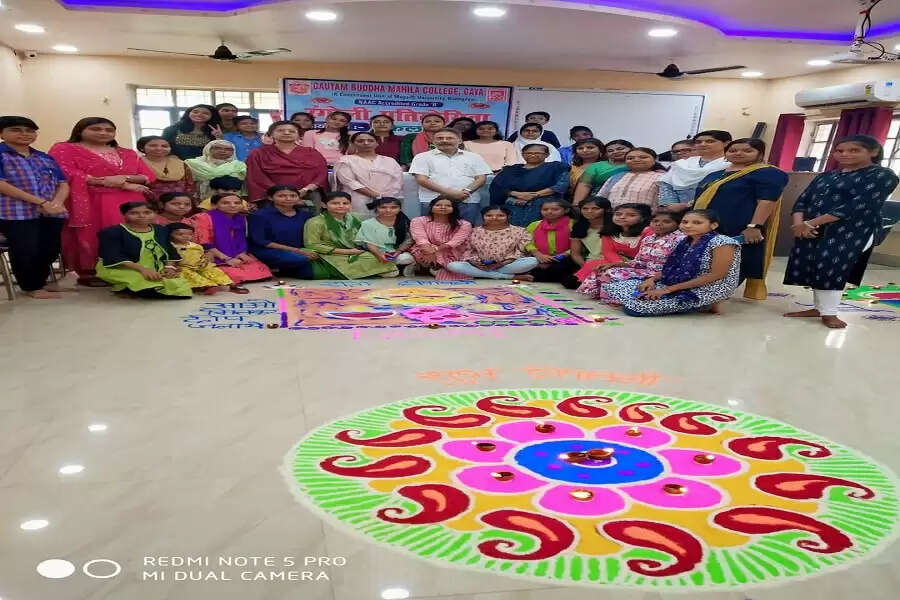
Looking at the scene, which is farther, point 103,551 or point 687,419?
point 687,419

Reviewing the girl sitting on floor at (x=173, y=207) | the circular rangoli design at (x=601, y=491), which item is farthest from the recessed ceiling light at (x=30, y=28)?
the circular rangoli design at (x=601, y=491)

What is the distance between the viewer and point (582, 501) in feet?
5.28

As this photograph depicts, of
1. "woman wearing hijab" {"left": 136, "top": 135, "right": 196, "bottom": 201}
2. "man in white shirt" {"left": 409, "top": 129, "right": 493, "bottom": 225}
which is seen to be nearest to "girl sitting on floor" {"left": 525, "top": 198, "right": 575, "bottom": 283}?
"man in white shirt" {"left": 409, "top": 129, "right": 493, "bottom": 225}

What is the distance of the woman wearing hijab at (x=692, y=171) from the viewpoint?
4.49 meters

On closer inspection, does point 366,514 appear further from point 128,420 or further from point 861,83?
point 861,83

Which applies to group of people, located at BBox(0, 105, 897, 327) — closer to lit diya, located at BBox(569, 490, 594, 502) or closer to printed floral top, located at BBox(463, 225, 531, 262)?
printed floral top, located at BBox(463, 225, 531, 262)

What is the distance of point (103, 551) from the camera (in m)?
1.35

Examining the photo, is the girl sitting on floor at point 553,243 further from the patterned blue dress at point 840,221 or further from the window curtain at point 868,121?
the window curtain at point 868,121

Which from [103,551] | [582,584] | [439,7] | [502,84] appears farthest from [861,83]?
[103,551]

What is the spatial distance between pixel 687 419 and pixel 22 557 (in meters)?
1.92

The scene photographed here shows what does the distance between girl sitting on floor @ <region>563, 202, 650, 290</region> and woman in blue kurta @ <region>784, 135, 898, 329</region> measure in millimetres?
947

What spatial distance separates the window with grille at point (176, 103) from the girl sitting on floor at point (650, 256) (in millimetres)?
6984

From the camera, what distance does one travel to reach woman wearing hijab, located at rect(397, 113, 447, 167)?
5773mm

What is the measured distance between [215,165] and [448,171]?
1.83 m
